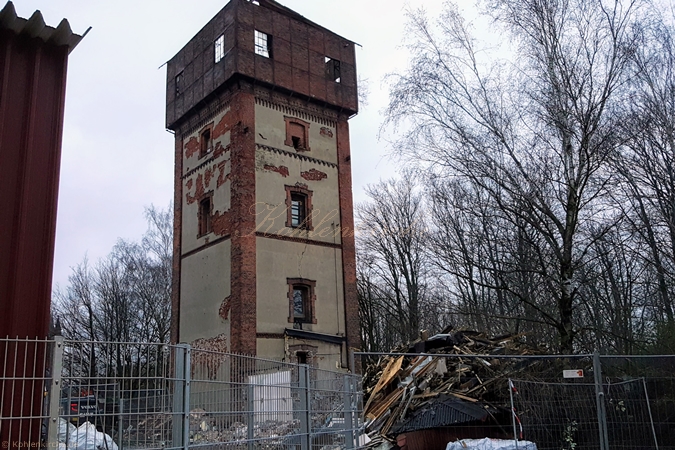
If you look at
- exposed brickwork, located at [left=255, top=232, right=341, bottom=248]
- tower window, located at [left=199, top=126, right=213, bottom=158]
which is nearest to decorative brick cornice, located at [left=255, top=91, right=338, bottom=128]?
tower window, located at [left=199, top=126, right=213, bottom=158]

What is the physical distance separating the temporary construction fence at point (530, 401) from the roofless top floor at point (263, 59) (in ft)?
46.9

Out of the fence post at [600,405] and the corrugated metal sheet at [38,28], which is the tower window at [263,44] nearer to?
the corrugated metal sheet at [38,28]

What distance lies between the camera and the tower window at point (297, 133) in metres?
26.6

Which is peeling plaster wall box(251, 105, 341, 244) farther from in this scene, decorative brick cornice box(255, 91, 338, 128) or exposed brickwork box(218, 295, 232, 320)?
exposed brickwork box(218, 295, 232, 320)

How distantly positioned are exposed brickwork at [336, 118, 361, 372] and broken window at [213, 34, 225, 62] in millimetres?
6032

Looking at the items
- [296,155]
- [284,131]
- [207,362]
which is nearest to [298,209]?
[296,155]

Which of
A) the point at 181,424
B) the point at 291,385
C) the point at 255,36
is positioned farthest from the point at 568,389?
the point at 255,36

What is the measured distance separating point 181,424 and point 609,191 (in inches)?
470

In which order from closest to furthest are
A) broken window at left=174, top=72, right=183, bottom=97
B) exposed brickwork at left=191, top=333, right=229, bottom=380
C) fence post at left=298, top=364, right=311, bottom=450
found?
exposed brickwork at left=191, top=333, right=229, bottom=380 → fence post at left=298, top=364, right=311, bottom=450 → broken window at left=174, top=72, right=183, bottom=97

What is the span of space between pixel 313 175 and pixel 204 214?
498 cm

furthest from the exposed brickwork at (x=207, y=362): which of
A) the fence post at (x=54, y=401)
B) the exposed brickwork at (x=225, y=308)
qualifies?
the exposed brickwork at (x=225, y=308)

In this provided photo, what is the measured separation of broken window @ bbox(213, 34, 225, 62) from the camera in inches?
1050

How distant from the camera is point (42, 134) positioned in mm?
6910

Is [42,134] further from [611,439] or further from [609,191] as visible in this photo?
[609,191]
